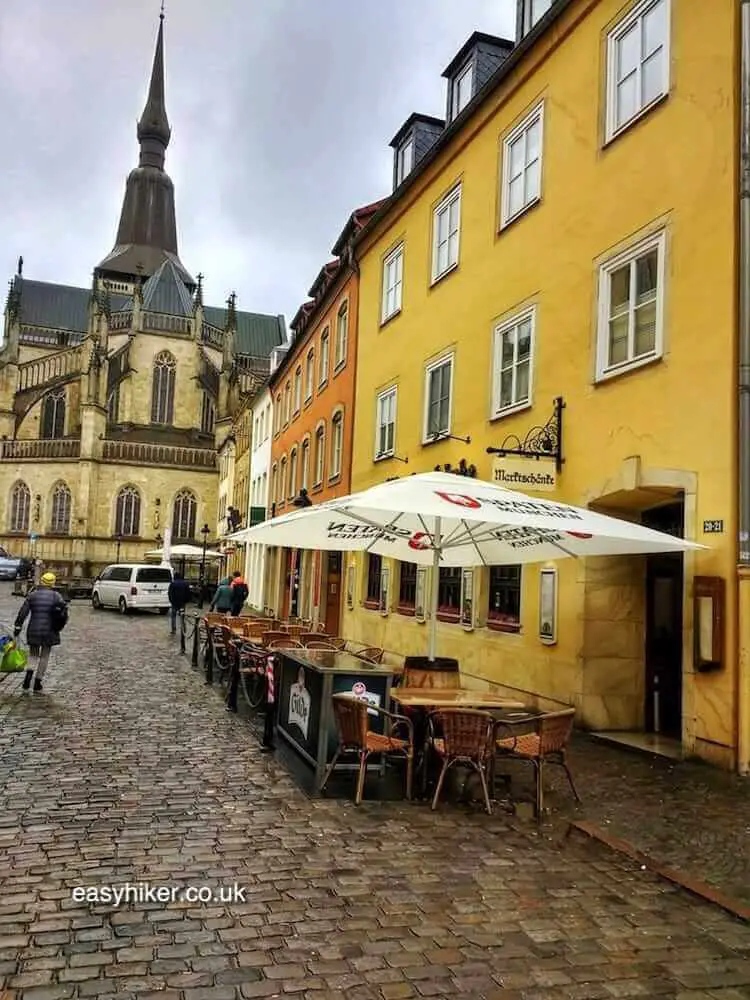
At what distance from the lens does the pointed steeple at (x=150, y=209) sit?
9125 centimetres

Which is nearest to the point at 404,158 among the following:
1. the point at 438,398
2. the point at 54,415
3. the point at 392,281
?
the point at 392,281

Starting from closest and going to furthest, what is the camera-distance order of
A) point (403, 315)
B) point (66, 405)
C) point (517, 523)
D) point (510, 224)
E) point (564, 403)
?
point (517, 523) < point (564, 403) < point (510, 224) < point (403, 315) < point (66, 405)

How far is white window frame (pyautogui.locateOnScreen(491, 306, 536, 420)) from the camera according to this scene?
12.6 m

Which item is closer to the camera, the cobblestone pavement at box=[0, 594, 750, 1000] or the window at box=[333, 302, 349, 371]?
the cobblestone pavement at box=[0, 594, 750, 1000]

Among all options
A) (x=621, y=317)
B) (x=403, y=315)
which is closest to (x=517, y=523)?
(x=621, y=317)

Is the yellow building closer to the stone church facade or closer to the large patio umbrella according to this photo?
the large patio umbrella

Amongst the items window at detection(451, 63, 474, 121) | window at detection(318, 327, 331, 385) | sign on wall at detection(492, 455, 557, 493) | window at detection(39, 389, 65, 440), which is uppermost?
window at detection(39, 389, 65, 440)

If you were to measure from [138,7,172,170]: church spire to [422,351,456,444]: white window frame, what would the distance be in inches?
3704

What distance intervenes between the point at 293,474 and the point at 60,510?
3980cm

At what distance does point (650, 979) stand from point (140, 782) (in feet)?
15.3

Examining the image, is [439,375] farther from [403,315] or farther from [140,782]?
[140,782]

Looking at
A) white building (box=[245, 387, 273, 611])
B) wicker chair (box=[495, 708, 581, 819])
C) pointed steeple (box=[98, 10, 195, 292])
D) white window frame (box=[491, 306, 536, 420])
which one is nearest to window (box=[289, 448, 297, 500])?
white building (box=[245, 387, 273, 611])

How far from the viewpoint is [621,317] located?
10.7 metres

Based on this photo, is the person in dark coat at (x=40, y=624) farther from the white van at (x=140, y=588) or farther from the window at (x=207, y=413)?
the window at (x=207, y=413)
